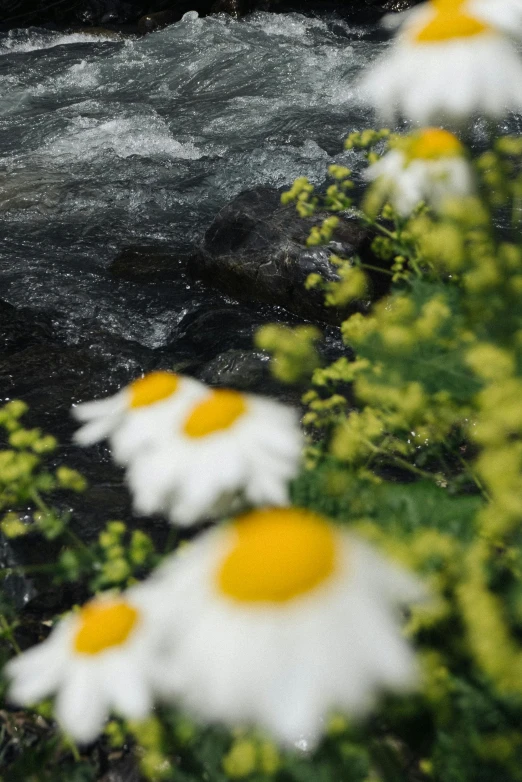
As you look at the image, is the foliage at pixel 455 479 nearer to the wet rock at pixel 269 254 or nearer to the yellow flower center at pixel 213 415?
the yellow flower center at pixel 213 415

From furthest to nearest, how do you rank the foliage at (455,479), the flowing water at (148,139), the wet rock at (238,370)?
the flowing water at (148,139)
the wet rock at (238,370)
the foliage at (455,479)

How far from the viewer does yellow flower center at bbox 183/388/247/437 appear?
940mm

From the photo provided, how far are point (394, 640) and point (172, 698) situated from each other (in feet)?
1.29

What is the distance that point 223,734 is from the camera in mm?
1231

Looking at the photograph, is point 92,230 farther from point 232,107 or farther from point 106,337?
point 232,107

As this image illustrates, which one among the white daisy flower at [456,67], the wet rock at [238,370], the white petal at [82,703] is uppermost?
the white daisy flower at [456,67]

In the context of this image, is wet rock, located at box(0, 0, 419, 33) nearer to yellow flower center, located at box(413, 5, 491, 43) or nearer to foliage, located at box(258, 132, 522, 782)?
foliage, located at box(258, 132, 522, 782)

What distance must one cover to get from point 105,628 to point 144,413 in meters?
0.26

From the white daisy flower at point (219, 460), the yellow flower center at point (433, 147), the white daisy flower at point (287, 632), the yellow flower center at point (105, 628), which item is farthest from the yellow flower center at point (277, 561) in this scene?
the yellow flower center at point (433, 147)

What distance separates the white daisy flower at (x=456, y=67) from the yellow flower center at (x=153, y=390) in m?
0.48

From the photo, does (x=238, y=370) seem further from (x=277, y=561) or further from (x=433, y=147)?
(x=277, y=561)

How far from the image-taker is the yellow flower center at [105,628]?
961 mm

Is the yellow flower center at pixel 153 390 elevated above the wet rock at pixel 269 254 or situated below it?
above

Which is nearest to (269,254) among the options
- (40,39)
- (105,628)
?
(105,628)
